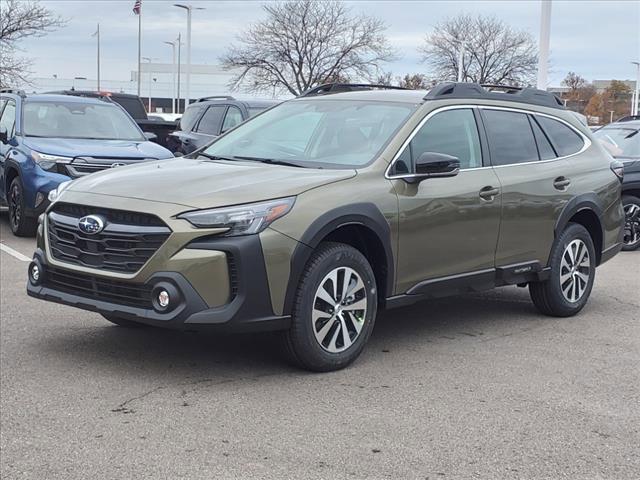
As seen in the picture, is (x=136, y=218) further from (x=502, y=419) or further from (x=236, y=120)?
(x=236, y=120)

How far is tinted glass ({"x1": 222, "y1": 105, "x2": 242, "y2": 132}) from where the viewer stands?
46.4 ft

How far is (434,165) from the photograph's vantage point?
552 centimetres

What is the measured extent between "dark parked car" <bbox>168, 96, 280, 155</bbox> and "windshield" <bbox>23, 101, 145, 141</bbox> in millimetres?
2267

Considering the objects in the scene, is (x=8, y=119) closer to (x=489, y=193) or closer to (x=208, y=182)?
(x=208, y=182)

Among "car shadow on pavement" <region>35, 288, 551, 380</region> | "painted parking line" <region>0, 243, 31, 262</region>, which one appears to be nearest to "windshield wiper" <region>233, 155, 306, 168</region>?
"car shadow on pavement" <region>35, 288, 551, 380</region>

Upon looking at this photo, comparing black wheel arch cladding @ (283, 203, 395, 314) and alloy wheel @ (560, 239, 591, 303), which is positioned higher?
black wheel arch cladding @ (283, 203, 395, 314)

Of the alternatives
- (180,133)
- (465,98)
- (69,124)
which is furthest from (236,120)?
(465,98)

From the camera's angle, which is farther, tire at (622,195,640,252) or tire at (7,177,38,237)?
tire at (622,195,640,252)

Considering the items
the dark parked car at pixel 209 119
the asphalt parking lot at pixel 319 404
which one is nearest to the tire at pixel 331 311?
the asphalt parking lot at pixel 319 404

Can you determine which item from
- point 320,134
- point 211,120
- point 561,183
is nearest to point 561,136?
point 561,183

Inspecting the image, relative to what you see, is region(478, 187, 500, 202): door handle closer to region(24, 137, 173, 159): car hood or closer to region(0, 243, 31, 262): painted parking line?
region(0, 243, 31, 262): painted parking line

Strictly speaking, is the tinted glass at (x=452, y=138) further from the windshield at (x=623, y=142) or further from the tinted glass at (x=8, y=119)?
the tinted glass at (x=8, y=119)

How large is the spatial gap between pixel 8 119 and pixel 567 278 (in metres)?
8.13

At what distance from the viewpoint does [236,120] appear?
14.1 metres
